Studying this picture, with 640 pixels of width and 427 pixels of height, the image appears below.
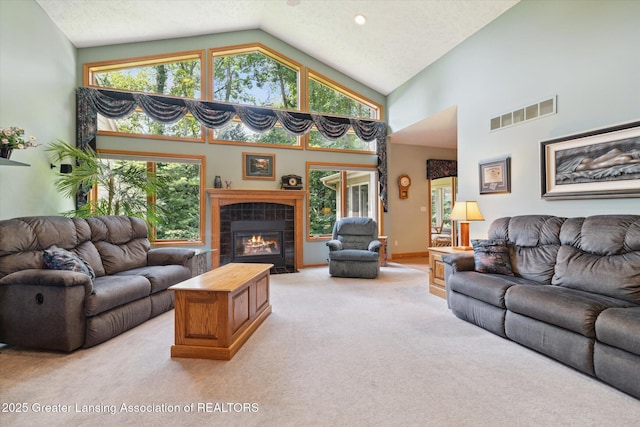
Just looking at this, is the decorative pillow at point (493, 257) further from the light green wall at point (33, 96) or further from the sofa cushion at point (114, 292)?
the light green wall at point (33, 96)

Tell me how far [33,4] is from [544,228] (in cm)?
633

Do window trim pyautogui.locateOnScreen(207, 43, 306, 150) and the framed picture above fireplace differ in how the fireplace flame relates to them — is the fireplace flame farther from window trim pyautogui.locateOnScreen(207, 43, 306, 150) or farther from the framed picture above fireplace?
window trim pyautogui.locateOnScreen(207, 43, 306, 150)

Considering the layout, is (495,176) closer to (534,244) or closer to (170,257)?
(534,244)

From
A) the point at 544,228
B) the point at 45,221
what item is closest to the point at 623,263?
the point at 544,228

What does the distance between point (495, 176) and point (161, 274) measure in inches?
171

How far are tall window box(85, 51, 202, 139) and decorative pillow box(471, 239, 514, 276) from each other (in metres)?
4.83

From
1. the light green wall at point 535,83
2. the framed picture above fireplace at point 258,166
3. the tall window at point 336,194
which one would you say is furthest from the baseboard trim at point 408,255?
the framed picture above fireplace at point 258,166

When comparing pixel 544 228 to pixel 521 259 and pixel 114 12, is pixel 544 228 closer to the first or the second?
pixel 521 259

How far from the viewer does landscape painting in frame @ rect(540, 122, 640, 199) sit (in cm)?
270

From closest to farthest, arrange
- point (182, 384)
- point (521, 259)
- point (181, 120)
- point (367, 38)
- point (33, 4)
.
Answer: point (182, 384), point (521, 259), point (33, 4), point (367, 38), point (181, 120)

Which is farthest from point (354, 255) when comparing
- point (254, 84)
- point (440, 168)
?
point (440, 168)

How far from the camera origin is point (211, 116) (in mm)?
5254

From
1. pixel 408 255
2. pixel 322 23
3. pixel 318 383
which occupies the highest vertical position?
pixel 322 23

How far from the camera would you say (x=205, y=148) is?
5461 millimetres
